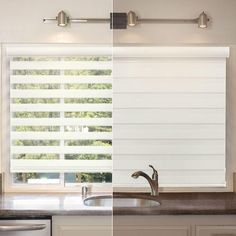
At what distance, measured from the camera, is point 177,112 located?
162 cm

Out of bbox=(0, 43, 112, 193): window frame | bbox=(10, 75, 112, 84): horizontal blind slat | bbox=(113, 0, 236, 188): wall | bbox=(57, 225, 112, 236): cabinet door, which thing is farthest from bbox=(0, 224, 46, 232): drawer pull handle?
bbox=(113, 0, 236, 188): wall

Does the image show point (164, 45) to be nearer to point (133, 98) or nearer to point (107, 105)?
point (133, 98)

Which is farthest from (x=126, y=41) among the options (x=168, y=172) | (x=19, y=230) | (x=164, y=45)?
(x=19, y=230)

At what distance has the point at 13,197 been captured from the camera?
263cm

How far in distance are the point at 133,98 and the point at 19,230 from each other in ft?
3.64

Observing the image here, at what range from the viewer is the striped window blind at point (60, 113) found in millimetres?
2818

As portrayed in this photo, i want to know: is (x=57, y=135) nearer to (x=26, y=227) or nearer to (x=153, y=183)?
(x=26, y=227)

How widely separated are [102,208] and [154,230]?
0.67m

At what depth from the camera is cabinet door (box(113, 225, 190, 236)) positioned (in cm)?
169

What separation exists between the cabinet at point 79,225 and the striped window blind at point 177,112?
69 centimetres

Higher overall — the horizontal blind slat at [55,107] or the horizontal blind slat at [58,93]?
the horizontal blind slat at [58,93]

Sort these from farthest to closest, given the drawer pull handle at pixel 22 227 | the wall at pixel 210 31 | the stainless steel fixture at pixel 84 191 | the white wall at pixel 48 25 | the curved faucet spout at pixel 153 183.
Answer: the white wall at pixel 48 25 → the stainless steel fixture at pixel 84 191 → the drawer pull handle at pixel 22 227 → the curved faucet spout at pixel 153 183 → the wall at pixel 210 31

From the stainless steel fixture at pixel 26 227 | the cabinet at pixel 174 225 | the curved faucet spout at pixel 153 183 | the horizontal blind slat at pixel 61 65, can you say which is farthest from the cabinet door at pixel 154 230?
the horizontal blind slat at pixel 61 65

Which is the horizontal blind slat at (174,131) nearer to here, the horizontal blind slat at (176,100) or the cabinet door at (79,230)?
the horizontal blind slat at (176,100)
